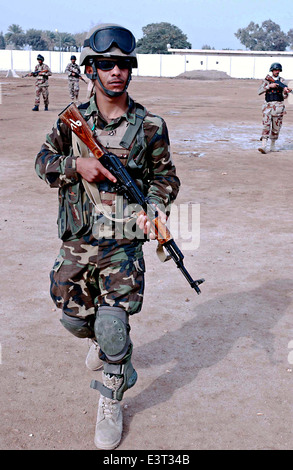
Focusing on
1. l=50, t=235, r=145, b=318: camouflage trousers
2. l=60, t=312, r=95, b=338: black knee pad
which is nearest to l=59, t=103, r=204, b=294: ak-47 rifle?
l=50, t=235, r=145, b=318: camouflage trousers

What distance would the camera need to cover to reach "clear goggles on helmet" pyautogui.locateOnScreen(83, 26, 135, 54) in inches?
121

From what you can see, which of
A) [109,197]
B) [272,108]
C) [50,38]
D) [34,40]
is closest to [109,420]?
[109,197]

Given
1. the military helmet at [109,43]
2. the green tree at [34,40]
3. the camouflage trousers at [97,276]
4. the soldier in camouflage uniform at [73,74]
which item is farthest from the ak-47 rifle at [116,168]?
the green tree at [34,40]

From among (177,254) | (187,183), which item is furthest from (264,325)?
(187,183)

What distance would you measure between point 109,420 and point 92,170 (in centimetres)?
127

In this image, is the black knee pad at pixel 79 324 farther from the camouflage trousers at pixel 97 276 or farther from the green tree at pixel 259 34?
the green tree at pixel 259 34

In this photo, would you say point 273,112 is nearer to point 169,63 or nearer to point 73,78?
point 73,78

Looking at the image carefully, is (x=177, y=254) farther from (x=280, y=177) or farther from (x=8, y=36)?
(x=8, y=36)

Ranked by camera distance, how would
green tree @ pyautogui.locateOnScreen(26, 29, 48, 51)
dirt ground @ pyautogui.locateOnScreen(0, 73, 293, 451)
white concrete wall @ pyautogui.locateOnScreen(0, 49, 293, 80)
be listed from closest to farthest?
dirt ground @ pyautogui.locateOnScreen(0, 73, 293, 451) → white concrete wall @ pyautogui.locateOnScreen(0, 49, 293, 80) → green tree @ pyautogui.locateOnScreen(26, 29, 48, 51)

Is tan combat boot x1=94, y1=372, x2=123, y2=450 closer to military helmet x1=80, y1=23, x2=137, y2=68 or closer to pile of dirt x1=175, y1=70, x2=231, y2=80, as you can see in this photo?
military helmet x1=80, y1=23, x2=137, y2=68

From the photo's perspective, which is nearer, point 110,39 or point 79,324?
point 110,39

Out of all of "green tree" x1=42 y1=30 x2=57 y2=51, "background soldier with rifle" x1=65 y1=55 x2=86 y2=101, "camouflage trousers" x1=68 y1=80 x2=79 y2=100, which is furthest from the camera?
"green tree" x1=42 y1=30 x2=57 y2=51

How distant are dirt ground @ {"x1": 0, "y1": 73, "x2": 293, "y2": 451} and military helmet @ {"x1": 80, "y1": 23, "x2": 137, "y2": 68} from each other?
1.90 metres

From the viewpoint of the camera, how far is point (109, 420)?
10.5ft
